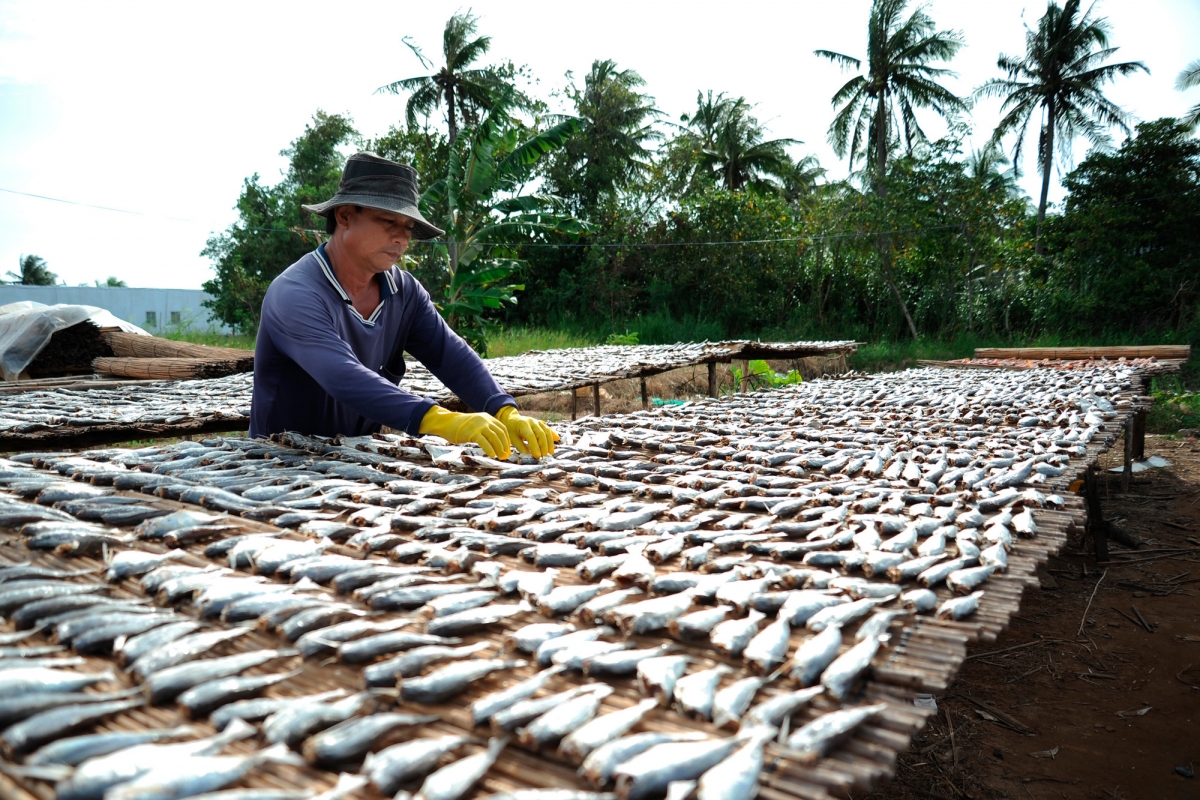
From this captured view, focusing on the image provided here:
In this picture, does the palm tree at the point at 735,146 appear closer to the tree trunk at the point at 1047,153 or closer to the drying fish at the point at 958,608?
the tree trunk at the point at 1047,153

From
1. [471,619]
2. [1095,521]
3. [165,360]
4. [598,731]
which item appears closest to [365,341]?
[471,619]

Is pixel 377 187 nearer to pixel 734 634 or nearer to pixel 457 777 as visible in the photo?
pixel 734 634

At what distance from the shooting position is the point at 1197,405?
12.2m

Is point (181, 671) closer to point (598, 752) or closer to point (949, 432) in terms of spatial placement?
point (598, 752)

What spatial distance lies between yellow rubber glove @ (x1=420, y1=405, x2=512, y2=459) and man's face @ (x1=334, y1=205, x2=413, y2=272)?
2.68 feet

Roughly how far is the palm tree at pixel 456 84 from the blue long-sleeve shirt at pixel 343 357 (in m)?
22.5

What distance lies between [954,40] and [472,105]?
15.6 meters

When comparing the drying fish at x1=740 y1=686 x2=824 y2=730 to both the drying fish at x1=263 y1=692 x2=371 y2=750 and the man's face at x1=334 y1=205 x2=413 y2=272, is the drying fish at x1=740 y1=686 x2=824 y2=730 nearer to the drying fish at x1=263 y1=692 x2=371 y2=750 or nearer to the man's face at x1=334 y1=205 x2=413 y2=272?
the drying fish at x1=263 y1=692 x2=371 y2=750

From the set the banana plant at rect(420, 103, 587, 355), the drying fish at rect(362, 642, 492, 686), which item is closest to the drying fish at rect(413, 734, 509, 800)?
the drying fish at rect(362, 642, 492, 686)

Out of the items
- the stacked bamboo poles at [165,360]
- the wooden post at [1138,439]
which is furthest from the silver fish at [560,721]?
the wooden post at [1138,439]

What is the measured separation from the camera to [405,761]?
1.08 meters

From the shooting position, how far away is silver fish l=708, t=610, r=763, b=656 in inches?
58.2

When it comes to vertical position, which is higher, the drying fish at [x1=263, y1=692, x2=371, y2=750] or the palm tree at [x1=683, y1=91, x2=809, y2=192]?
the palm tree at [x1=683, y1=91, x2=809, y2=192]

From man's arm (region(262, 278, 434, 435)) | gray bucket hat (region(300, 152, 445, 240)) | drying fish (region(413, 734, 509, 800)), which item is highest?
gray bucket hat (region(300, 152, 445, 240))
